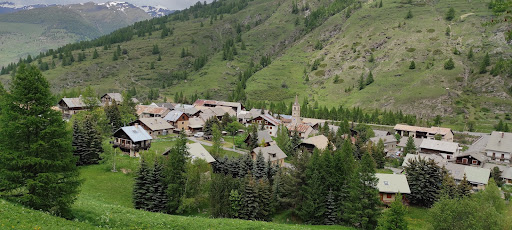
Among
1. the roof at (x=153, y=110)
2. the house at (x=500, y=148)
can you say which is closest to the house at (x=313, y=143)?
the house at (x=500, y=148)

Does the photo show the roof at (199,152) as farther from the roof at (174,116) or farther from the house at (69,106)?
the house at (69,106)

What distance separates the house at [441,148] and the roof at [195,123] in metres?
64.7

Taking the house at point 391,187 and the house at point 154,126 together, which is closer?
the house at point 391,187

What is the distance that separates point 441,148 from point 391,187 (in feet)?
144

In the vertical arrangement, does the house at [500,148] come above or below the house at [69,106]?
below

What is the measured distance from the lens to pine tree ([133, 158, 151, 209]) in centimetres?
4412

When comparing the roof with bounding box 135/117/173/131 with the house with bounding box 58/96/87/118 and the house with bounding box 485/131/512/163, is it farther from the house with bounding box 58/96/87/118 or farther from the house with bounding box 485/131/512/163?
the house with bounding box 485/131/512/163

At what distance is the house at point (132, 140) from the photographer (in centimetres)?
6751

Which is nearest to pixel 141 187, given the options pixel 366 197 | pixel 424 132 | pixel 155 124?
pixel 366 197

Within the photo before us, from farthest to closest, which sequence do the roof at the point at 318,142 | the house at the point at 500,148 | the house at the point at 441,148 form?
1. the house at the point at 500,148
2. the house at the point at 441,148
3. the roof at the point at 318,142

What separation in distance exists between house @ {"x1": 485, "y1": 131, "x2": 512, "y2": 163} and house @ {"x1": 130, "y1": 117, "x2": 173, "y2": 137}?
89.3 metres

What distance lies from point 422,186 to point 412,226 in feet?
36.8

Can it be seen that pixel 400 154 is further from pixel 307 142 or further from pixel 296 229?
pixel 296 229

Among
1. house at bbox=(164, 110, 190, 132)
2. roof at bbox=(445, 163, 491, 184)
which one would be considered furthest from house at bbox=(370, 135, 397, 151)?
house at bbox=(164, 110, 190, 132)
